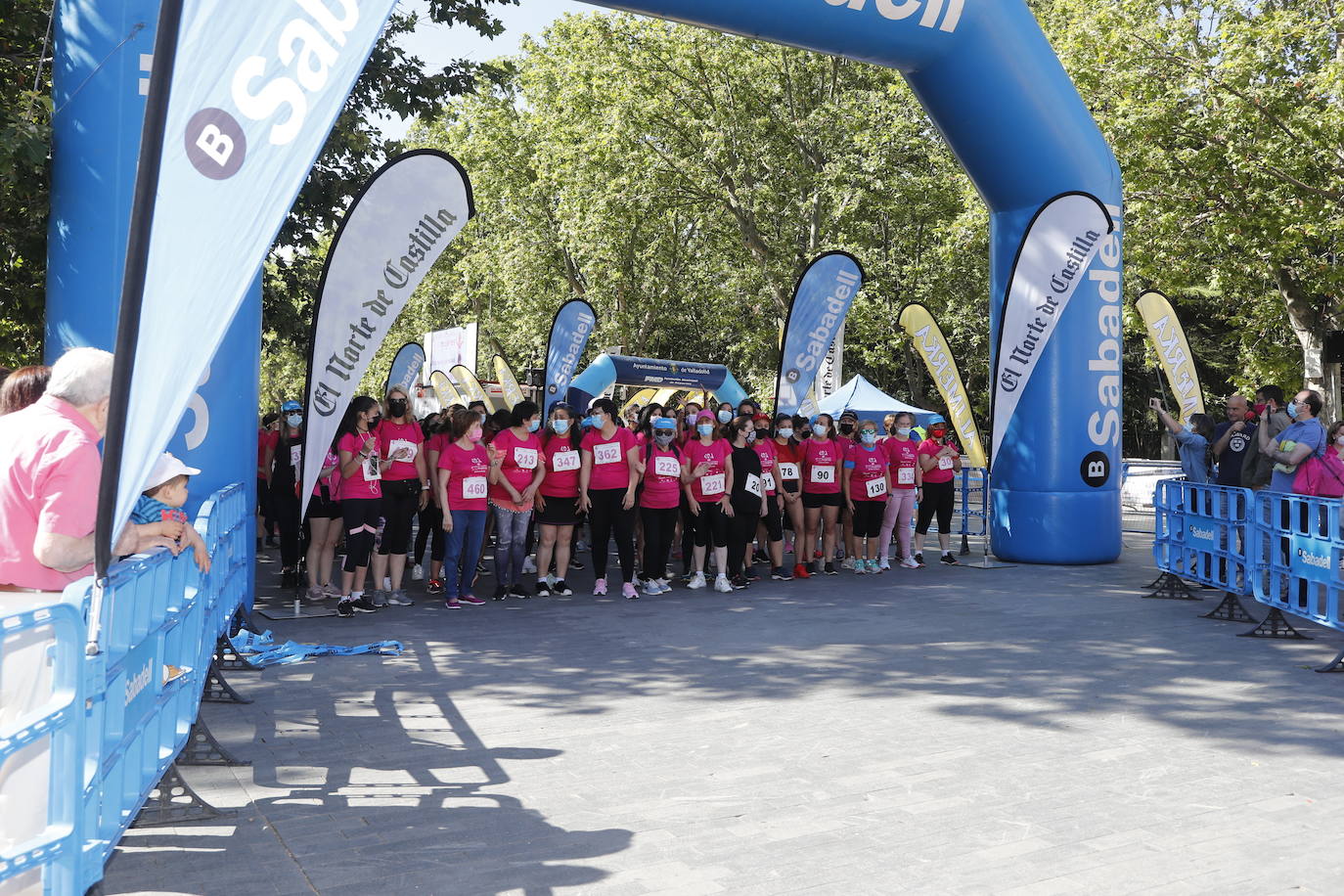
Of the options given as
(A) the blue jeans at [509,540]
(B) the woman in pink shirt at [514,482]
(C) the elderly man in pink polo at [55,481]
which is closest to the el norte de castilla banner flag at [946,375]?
(B) the woman in pink shirt at [514,482]

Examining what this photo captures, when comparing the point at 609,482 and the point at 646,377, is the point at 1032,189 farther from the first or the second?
the point at 646,377

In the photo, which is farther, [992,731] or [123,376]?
Answer: [992,731]

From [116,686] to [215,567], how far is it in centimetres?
260

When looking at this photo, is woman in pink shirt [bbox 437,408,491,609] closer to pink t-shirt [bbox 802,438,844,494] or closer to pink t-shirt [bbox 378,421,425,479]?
pink t-shirt [bbox 378,421,425,479]

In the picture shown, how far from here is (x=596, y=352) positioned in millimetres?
42719

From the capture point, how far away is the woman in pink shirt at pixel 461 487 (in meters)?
10.2

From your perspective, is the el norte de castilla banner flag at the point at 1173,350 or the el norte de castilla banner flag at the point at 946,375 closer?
the el norte de castilla banner flag at the point at 1173,350

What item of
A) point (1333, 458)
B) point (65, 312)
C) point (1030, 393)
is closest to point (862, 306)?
point (1030, 393)

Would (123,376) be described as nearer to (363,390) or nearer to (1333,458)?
(1333,458)

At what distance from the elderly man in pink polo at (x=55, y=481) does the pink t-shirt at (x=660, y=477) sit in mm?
7405

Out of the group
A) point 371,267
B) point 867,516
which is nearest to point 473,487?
point 371,267

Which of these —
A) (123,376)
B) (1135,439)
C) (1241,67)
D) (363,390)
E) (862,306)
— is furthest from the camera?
(363,390)

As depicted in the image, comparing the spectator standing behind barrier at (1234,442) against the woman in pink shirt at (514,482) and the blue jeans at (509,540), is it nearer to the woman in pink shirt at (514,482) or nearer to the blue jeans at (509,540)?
the woman in pink shirt at (514,482)

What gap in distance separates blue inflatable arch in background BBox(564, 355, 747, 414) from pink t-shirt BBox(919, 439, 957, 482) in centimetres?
1174
